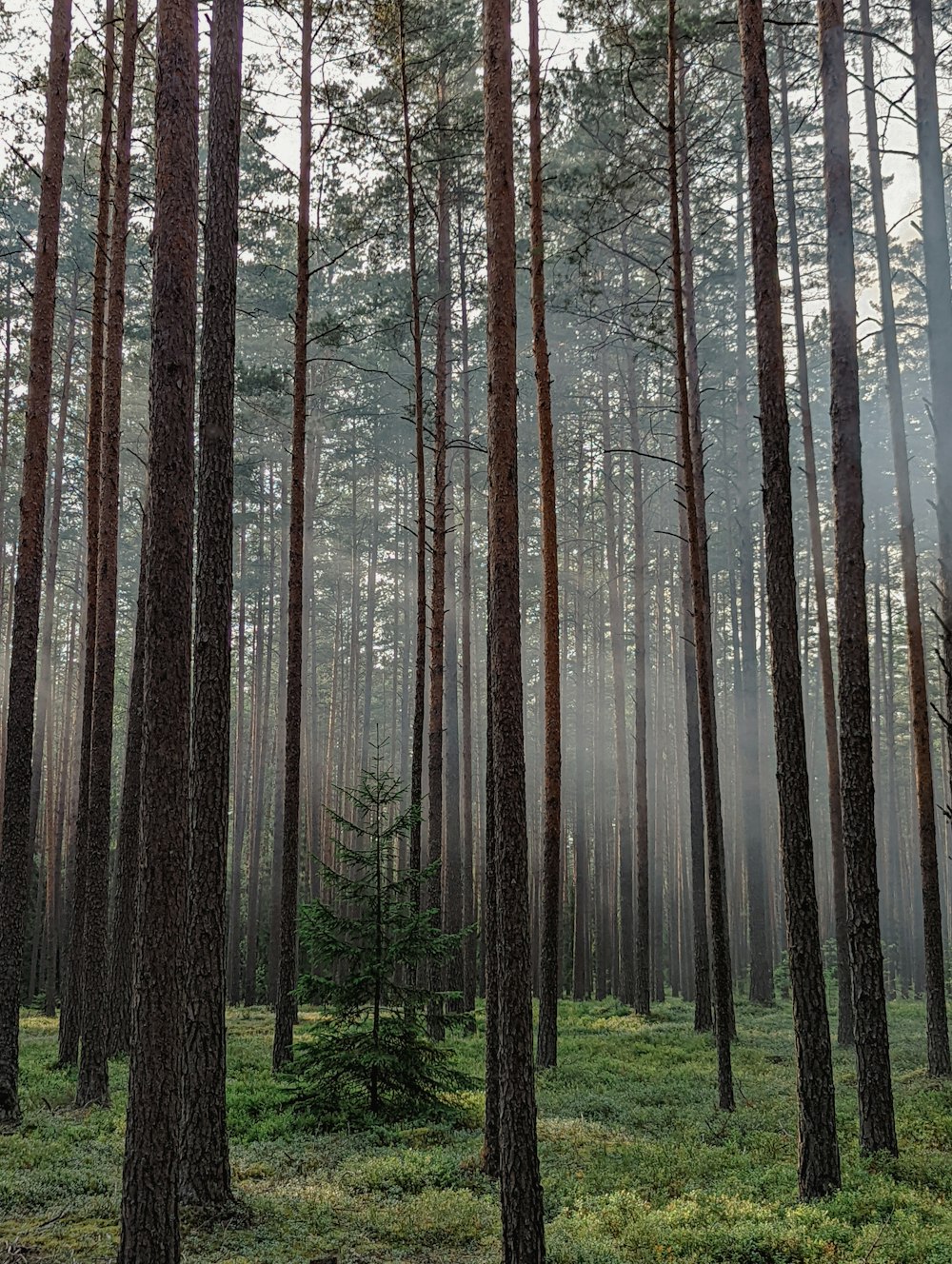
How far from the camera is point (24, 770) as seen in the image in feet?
32.1

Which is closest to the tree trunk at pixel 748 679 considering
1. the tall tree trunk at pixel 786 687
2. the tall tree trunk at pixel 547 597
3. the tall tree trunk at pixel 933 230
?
the tall tree trunk at pixel 933 230

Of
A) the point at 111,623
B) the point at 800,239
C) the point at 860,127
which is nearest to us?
the point at 111,623

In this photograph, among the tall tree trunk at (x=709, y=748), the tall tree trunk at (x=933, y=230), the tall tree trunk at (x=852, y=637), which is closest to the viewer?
the tall tree trunk at (x=852, y=637)

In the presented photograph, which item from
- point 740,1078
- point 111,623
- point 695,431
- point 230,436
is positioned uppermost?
point 695,431

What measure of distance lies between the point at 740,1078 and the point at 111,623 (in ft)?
32.8

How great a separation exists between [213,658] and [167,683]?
1751mm

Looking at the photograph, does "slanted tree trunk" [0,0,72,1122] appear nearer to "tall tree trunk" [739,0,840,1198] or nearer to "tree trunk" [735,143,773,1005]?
"tall tree trunk" [739,0,840,1198]

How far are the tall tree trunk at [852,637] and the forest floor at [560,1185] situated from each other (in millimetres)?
846

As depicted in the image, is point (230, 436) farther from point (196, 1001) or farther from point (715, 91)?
point (715, 91)

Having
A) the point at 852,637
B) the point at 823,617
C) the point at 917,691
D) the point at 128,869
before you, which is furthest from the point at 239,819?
the point at 852,637

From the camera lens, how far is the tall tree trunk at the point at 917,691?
11695 mm

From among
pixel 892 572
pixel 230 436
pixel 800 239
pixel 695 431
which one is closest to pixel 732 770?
pixel 892 572

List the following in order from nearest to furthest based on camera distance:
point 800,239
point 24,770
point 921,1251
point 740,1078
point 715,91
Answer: point 921,1251 → point 24,770 → point 740,1078 → point 715,91 → point 800,239

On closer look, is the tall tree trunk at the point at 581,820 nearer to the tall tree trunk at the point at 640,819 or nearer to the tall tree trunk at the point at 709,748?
the tall tree trunk at the point at 640,819
